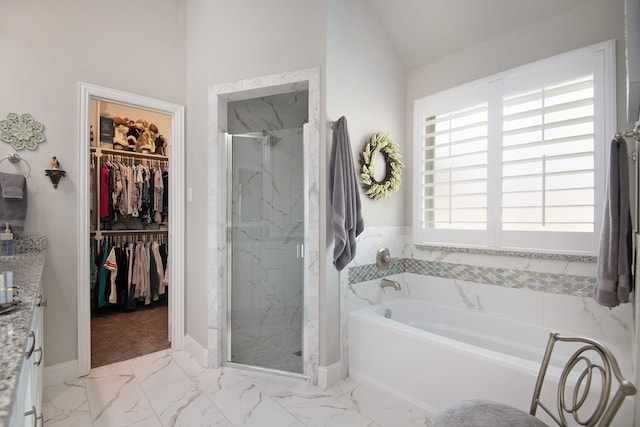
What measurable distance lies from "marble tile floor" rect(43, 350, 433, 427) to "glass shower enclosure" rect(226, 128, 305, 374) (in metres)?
0.32

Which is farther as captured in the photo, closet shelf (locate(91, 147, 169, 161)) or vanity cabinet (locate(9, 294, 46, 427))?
closet shelf (locate(91, 147, 169, 161))

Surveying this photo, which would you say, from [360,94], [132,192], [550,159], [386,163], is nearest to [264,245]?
[386,163]

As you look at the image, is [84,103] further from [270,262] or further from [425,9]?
[425,9]

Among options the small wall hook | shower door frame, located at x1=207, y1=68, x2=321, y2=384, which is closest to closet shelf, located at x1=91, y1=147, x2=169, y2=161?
the small wall hook

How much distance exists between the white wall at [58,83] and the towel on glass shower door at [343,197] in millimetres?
1835

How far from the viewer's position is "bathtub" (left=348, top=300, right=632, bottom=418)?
1.67 m

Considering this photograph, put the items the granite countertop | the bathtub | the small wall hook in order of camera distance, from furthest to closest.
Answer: the small wall hook → the bathtub → the granite countertop

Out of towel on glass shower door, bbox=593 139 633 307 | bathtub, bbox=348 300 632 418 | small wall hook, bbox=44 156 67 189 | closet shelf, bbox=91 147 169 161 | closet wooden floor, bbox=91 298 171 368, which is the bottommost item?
closet wooden floor, bbox=91 298 171 368

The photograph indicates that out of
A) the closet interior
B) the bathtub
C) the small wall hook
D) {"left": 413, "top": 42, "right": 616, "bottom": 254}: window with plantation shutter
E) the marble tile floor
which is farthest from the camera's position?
the closet interior

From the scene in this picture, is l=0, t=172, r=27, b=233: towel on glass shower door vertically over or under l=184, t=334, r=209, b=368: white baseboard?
over

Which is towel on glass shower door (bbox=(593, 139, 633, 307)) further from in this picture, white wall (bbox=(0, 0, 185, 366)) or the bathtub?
white wall (bbox=(0, 0, 185, 366))

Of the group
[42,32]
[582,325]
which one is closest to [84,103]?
[42,32]

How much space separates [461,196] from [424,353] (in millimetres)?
1271

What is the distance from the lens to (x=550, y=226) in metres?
2.13
